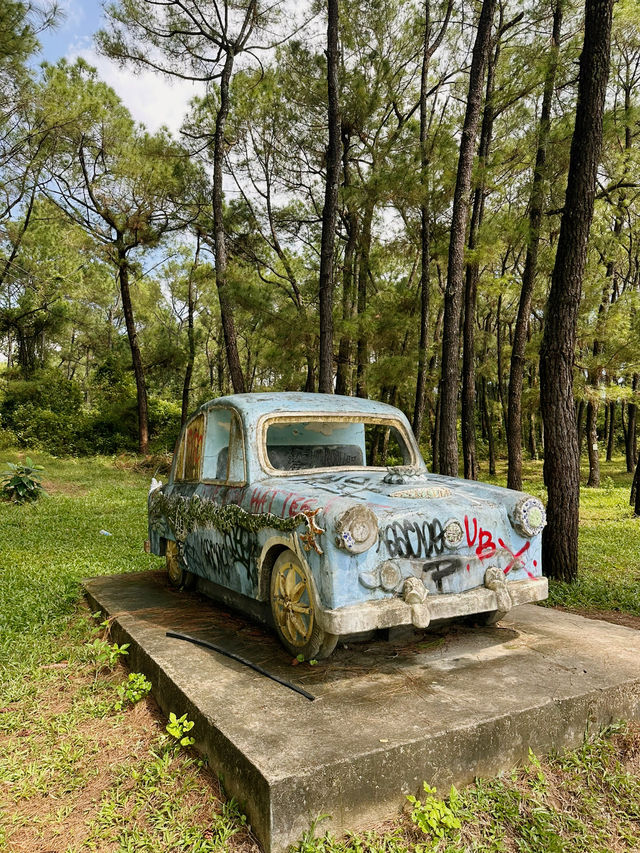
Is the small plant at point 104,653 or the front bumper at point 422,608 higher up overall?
the front bumper at point 422,608

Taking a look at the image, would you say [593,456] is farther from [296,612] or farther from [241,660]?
[241,660]

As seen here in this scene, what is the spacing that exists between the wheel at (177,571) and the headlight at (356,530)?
2.37m

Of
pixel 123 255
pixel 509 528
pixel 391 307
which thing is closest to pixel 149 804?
pixel 509 528

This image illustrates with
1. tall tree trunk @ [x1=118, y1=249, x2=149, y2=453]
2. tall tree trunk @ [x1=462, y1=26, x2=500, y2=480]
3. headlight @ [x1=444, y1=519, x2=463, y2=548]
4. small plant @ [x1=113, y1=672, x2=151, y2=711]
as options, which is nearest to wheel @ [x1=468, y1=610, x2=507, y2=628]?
headlight @ [x1=444, y1=519, x2=463, y2=548]

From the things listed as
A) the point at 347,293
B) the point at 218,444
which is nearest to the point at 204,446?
the point at 218,444

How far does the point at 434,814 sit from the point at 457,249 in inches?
285

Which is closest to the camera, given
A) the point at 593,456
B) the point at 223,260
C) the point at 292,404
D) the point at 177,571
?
the point at 292,404

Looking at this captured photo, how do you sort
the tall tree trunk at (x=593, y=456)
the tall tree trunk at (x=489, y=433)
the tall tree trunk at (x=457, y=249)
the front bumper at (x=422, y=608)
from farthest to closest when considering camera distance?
the tall tree trunk at (x=489, y=433), the tall tree trunk at (x=593, y=456), the tall tree trunk at (x=457, y=249), the front bumper at (x=422, y=608)

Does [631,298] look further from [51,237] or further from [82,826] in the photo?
[51,237]

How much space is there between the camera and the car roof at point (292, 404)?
4.17 m

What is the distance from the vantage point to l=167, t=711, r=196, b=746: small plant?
2801 mm

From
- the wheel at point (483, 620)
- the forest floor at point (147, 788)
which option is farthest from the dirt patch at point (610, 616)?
the wheel at point (483, 620)

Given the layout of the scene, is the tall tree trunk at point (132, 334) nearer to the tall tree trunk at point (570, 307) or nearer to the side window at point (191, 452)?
the side window at point (191, 452)

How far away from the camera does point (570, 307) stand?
6129mm
